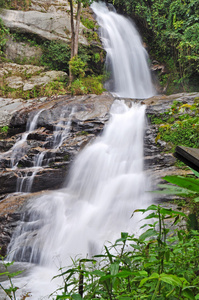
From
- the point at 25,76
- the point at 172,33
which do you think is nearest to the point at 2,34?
the point at 25,76

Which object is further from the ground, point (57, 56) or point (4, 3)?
point (4, 3)

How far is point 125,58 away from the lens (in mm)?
14969

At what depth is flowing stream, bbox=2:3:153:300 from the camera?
179 inches

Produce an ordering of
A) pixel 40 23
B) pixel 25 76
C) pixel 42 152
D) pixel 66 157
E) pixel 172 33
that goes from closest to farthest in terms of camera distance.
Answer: pixel 66 157 < pixel 42 152 < pixel 25 76 < pixel 172 33 < pixel 40 23

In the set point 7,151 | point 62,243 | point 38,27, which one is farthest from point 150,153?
point 38,27

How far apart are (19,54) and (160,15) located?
30.3 feet

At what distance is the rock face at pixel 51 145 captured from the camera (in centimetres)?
620

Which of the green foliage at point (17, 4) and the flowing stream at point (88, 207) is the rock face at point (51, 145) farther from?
the green foliage at point (17, 4)

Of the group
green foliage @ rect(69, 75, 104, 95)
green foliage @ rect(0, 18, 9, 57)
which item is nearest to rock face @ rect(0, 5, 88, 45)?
green foliage @ rect(0, 18, 9, 57)

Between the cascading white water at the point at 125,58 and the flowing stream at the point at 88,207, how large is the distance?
18.8 ft

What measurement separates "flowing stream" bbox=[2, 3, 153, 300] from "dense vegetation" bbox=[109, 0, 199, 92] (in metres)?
6.50

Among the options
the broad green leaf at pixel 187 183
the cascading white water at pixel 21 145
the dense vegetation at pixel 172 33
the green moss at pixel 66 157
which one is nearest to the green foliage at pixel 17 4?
the dense vegetation at pixel 172 33

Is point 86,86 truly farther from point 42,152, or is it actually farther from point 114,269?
point 114,269

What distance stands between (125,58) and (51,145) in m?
9.29
